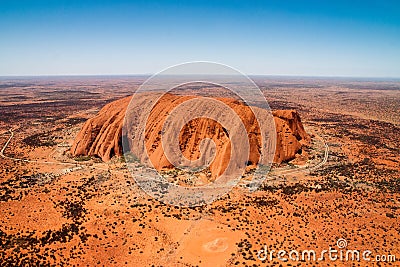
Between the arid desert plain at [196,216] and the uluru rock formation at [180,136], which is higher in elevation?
the uluru rock formation at [180,136]

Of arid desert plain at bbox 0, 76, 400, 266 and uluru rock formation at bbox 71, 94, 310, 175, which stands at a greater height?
uluru rock formation at bbox 71, 94, 310, 175

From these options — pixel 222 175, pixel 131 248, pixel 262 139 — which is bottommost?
pixel 131 248

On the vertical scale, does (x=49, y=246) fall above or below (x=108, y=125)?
below

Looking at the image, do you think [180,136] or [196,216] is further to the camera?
[180,136]

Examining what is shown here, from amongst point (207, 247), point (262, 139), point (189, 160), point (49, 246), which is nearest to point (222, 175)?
point (189, 160)

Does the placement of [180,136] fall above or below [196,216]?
above

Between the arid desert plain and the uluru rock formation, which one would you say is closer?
the arid desert plain

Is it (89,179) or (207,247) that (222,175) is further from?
(89,179)

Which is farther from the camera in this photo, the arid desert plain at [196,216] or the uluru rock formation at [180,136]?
the uluru rock formation at [180,136]
